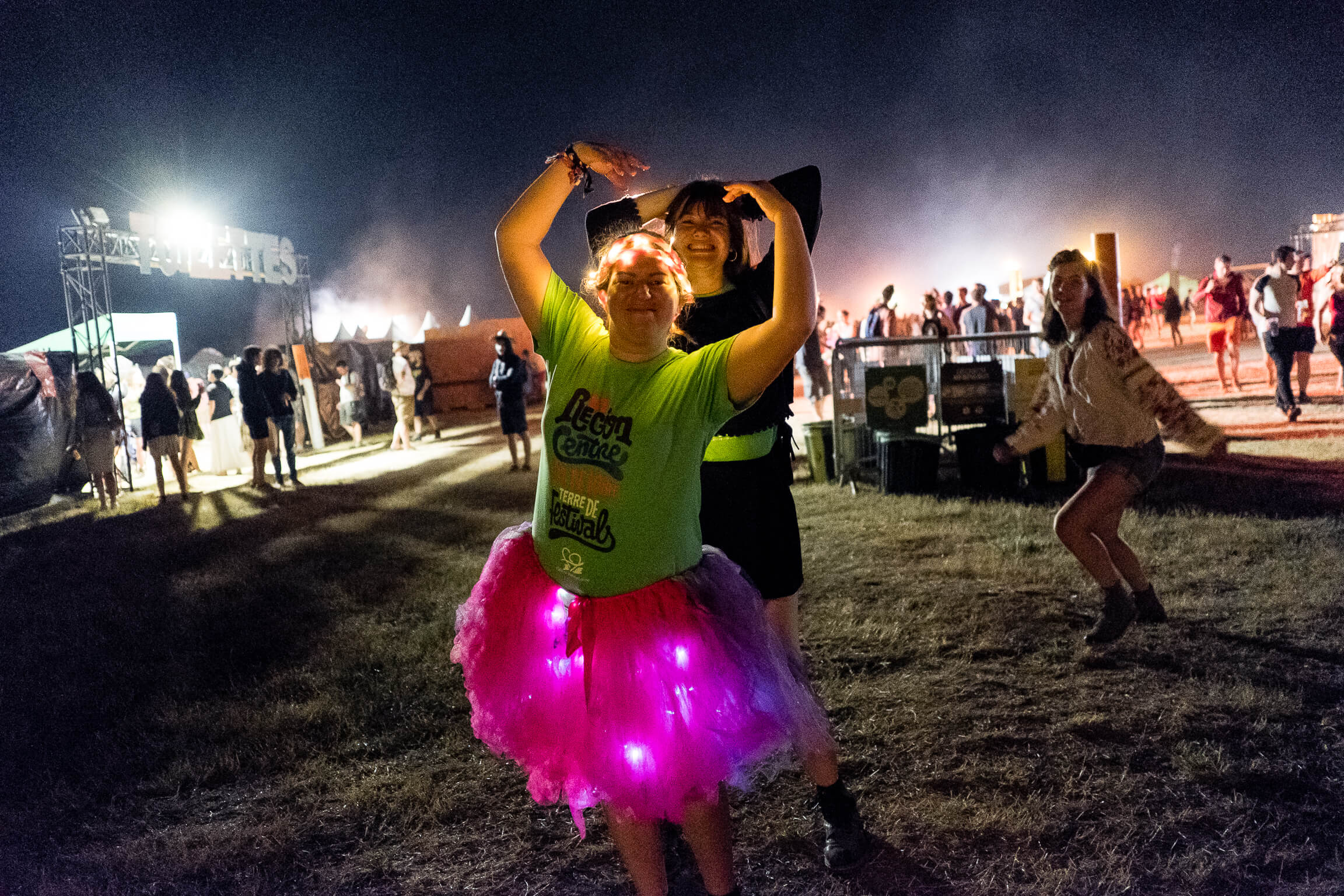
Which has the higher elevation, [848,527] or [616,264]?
[616,264]

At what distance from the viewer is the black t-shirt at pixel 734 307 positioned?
2.56 meters

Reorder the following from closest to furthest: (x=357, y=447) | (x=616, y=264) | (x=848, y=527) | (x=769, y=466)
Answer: (x=616, y=264) → (x=769, y=466) → (x=848, y=527) → (x=357, y=447)

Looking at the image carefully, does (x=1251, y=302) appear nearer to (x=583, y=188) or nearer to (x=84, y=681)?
(x=583, y=188)

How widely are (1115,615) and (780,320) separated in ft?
11.4

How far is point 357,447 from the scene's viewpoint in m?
20.4

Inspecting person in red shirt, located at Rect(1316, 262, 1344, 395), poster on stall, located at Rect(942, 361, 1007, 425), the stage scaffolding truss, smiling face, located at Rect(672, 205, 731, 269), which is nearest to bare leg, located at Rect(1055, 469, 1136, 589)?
smiling face, located at Rect(672, 205, 731, 269)

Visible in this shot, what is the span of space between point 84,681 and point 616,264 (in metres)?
5.17

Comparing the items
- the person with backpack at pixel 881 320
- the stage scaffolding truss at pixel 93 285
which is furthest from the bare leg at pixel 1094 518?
the stage scaffolding truss at pixel 93 285

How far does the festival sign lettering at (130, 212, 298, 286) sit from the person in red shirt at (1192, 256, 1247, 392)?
20.9 metres

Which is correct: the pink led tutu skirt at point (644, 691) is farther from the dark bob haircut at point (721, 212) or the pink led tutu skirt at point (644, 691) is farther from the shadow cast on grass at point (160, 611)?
the shadow cast on grass at point (160, 611)

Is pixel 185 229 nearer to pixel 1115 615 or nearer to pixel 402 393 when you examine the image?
pixel 402 393

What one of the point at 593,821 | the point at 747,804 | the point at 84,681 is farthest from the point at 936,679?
the point at 84,681

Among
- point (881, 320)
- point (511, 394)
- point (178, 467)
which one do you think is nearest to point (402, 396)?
point (178, 467)

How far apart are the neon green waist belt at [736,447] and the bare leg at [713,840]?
0.98 meters
